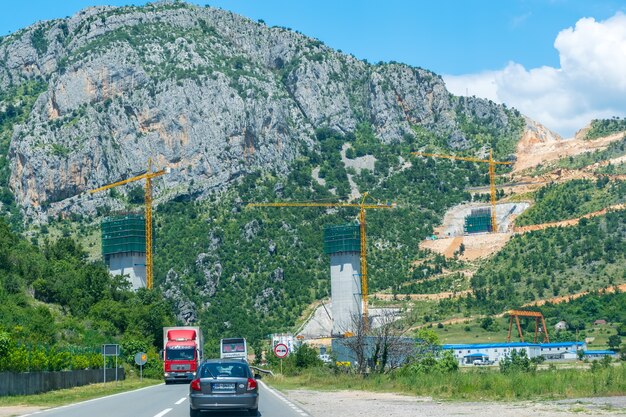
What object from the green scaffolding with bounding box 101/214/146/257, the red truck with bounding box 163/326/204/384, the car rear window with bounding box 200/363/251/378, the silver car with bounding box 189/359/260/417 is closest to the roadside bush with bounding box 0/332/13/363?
the silver car with bounding box 189/359/260/417

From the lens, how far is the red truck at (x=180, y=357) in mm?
73500

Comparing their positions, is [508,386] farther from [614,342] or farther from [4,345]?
[614,342]

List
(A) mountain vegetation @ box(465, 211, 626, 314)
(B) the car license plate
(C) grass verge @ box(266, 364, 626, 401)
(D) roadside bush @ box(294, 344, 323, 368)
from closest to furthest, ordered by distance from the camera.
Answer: (B) the car license plate < (C) grass verge @ box(266, 364, 626, 401) < (D) roadside bush @ box(294, 344, 323, 368) < (A) mountain vegetation @ box(465, 211, 626, 314)

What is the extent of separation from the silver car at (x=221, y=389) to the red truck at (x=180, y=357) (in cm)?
4149

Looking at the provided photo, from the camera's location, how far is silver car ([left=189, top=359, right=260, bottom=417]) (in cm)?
3152

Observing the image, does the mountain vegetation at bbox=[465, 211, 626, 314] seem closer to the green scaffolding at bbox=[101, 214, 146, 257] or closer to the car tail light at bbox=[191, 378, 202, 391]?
the green scaffolding at bbox=[101, 214, 146, 257]

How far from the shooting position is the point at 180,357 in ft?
244

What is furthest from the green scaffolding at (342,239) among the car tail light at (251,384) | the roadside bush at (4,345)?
the car tail light at (251,384)

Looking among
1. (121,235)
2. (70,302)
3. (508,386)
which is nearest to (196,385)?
(508,386)

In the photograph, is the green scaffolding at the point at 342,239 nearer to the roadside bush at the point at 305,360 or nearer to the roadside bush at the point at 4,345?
the roadside bush at the point at 305,360

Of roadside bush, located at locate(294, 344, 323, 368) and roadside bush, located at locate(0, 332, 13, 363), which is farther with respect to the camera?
roadside bush, located at locate(294, 344, 323, 368)

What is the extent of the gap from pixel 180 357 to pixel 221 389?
43.5 meters

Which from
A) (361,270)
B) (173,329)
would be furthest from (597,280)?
(173,329)

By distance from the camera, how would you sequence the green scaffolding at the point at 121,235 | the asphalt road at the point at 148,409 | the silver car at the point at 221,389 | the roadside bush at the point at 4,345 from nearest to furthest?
the silver car at the point at 221,389, the asphalt road at the point at 148,409, the roadside bush at the point at 4,345, the green scaffolding at the point at 121,235
